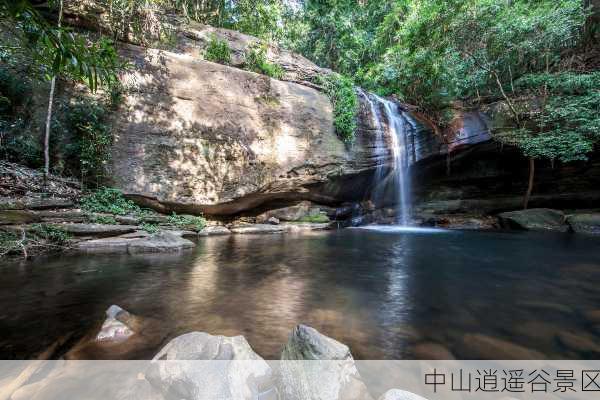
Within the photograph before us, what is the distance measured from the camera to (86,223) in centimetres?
626

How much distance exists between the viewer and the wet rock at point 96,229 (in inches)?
231

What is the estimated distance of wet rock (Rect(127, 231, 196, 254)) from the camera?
5969 millimetres

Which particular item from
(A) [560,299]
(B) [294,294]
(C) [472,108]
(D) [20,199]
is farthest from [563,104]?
(D) [20,199]

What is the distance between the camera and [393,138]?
12.3m

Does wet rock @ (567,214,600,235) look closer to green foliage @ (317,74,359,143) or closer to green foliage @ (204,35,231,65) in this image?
green foliage @ (317,74,359,143)

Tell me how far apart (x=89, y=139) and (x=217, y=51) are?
19.6 ft

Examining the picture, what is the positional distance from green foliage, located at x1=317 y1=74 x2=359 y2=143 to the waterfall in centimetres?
116

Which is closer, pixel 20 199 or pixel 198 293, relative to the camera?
pixel 198 293

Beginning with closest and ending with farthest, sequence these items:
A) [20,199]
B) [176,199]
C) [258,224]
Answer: [20,199]
[176,199]
[258,224]

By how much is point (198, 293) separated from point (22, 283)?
2338 millimetres

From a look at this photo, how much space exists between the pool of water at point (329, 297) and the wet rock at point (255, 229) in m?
3.44

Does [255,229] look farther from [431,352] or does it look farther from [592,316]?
[592,316]

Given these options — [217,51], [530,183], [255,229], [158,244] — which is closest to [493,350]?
[158,244]

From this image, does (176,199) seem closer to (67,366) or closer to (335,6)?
(67,366)
